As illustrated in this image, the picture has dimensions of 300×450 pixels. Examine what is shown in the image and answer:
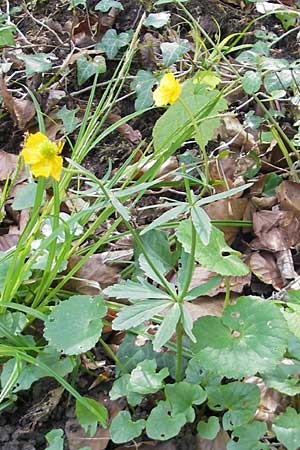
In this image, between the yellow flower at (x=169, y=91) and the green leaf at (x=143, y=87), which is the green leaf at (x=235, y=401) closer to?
the yellow flower at (x=169, y=91)

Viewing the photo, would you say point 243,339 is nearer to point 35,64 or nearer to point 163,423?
point 163,423

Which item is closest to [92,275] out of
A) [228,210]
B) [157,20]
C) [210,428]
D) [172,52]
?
[228,210]

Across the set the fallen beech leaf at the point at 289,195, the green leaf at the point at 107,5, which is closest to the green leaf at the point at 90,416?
the fallen beech leaf at the point at 289,195

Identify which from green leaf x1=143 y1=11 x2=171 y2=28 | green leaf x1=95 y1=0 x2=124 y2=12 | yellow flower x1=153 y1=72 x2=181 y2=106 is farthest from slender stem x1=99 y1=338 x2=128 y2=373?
green leaf x1=95 y1=0 x2=124 y2=12

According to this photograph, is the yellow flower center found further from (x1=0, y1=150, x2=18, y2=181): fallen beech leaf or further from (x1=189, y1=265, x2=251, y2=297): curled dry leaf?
(x1=0, y1=150, x2=18, y2=181): fallen beech leaf

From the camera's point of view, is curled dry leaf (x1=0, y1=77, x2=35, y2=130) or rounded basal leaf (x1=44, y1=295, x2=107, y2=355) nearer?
rounded basal leaf (x1=44, y1=295, x2=107, y2=355)

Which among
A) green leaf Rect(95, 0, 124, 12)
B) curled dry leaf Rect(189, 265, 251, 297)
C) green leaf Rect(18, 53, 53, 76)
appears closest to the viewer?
curled dry leaf Rect(189, 265, 251, 297)
